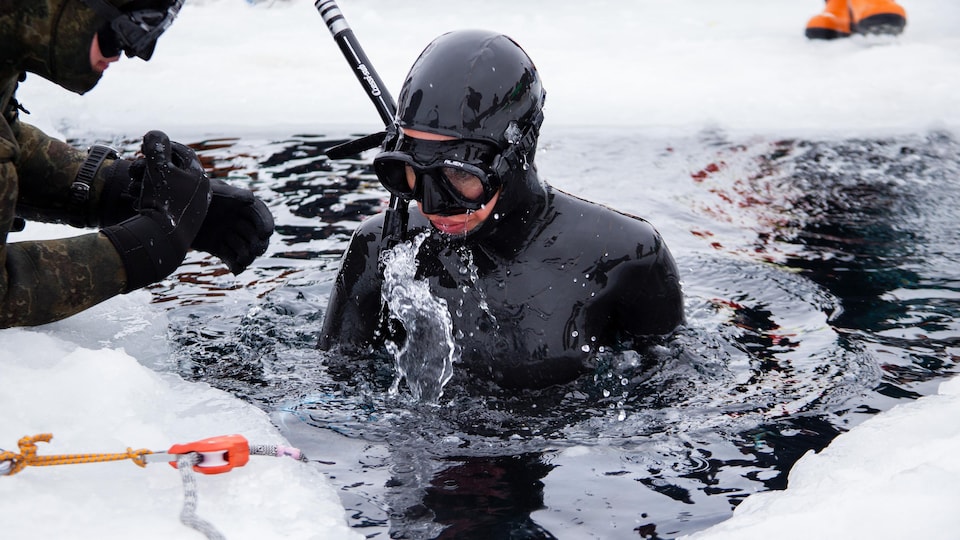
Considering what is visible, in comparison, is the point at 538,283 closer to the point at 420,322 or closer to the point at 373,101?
the point at 420,322

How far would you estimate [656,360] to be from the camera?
331 cm

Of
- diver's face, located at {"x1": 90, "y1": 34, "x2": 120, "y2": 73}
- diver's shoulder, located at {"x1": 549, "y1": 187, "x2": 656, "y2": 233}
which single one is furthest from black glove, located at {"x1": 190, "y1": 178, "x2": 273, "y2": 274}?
diver's shoulder, located at {"x1": 549, "y1": 187, "x2": 656, "y2": 233}

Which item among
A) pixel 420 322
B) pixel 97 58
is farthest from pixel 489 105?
pixel 97 58

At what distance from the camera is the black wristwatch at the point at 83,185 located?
3.69 m

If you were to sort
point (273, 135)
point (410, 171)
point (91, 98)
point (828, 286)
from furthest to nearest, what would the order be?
point (91, 98), point (273, 135), point (828, 286), point (410, 171)

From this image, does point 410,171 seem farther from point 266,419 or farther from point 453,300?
point 266,419

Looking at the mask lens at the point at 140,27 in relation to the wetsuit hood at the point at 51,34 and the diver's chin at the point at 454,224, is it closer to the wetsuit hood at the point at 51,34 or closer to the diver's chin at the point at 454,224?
the wetsuit hood at the point at 51,34

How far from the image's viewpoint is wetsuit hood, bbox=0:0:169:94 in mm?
2670

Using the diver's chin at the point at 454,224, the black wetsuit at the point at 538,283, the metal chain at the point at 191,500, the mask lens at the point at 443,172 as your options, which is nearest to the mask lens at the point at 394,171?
the mask lens at the point at 443,172

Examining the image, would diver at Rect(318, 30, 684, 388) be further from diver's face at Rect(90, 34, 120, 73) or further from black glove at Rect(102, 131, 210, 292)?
diver's face at Rect(90, 34, 120, 73)

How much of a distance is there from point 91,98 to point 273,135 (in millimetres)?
1544

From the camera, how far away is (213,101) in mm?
7438

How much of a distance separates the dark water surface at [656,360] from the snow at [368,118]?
0.65 ft

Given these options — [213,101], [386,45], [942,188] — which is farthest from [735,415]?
[386,45]
